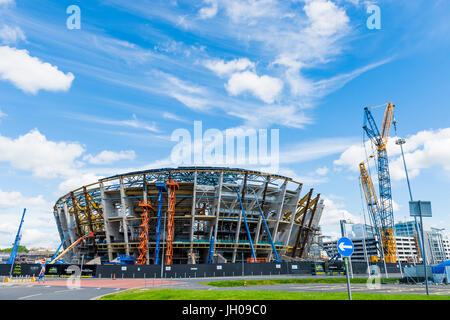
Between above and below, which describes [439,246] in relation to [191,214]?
below

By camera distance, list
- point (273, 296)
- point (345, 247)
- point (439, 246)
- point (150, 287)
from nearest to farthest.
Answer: point (345, 247) < point (273, 296) < point (150, 287) < point (439, 246)

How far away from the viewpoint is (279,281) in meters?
33.4

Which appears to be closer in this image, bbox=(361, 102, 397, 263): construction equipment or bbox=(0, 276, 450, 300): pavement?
bbox=(0, 276, 450, 300): pavement

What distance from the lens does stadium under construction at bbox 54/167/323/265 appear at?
70875 mm

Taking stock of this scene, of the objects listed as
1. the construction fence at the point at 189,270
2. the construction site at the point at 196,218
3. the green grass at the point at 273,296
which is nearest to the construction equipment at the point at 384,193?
the construction site at the point at 196,218

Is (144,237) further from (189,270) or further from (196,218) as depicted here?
(189,270)

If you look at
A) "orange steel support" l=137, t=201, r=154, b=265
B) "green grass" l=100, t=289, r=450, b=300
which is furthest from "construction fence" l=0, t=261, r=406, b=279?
"green grass" l=100, t=289, r=450, b=300

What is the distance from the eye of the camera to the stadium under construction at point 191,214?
2790 inches

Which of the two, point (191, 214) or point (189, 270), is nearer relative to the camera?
point (189, 270)

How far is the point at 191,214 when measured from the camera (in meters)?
73.3

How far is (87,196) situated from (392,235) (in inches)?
3450

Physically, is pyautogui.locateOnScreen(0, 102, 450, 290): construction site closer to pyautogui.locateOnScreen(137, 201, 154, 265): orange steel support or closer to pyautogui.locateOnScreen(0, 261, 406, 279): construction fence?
pyautogui.locateOnScreen(137, 201, 154, 265): orange steel support

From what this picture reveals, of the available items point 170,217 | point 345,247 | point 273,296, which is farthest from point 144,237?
point 345,247
